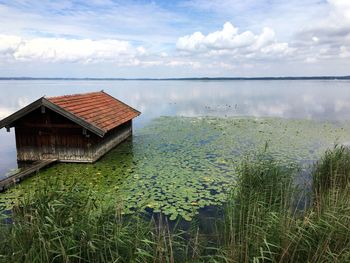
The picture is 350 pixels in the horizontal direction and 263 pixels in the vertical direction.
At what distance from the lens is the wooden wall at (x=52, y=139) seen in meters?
13.2

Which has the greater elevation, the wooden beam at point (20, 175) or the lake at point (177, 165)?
the wooden beam at point (20, 175)

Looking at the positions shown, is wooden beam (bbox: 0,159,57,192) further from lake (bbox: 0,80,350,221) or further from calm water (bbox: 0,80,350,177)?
calm water (bbox: 0,80,350,177)

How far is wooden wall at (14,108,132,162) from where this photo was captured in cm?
1321

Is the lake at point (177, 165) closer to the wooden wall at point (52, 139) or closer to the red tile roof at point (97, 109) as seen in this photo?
the wooden wall at point (52, 139)

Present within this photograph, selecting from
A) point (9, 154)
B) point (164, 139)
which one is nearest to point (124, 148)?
point (164, 139)

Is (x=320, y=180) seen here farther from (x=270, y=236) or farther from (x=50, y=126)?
(x=50, y=126)

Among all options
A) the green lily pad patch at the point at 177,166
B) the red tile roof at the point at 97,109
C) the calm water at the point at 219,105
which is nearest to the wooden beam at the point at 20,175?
the green lily pad patch at the point at 177,166

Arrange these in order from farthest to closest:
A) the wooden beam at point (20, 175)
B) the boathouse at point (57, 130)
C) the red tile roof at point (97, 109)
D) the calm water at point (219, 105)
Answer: the calm water at point (219, 105) < the red tile roof at point (97, 109) < the boathouse at point (57, 130) < the wooden beam at point (20, 175)

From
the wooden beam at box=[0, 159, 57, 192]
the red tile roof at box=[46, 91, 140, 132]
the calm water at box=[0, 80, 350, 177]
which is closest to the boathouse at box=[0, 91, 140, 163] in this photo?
the red tile roof at box=[46, 91, 140, 132]

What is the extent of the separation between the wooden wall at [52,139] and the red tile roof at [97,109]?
1.98 ft

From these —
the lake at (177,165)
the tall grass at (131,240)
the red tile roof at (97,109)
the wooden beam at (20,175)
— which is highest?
the red tile roof at (97,109)

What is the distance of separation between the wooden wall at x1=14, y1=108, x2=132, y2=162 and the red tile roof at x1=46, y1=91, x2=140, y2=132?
1.98 ft

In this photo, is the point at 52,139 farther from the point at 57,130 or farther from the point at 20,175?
the point at 20,175

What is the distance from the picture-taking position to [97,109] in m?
15.5
